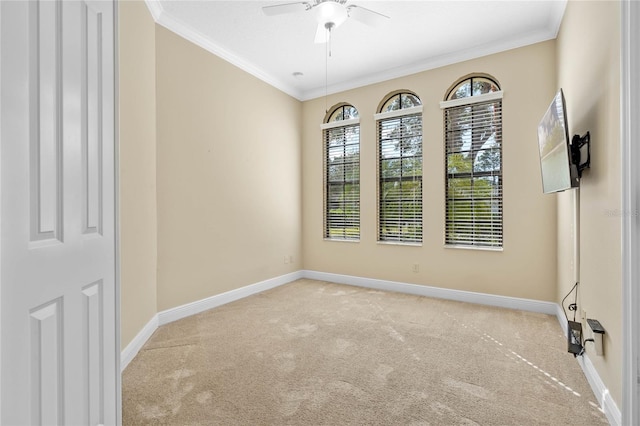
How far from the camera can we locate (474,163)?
3.99 meters

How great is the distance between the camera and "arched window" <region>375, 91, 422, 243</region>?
4.42m

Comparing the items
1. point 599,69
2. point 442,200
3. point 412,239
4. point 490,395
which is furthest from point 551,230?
point 490,395

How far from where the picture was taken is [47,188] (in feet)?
3.53

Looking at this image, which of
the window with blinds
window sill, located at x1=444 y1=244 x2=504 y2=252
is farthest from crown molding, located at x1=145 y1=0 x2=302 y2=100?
window sill, located at x1=444 y1=244 x2=504 y2=252

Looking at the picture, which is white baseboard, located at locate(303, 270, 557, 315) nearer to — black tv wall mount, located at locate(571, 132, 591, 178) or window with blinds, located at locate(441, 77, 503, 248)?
window with blinds, located at locate(441, 77, 503, 248)

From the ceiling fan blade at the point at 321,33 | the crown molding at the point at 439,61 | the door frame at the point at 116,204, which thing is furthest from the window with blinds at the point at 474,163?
the door frame at the point at 116,204

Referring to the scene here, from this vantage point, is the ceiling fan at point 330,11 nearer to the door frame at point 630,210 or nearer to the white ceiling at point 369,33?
the white ceiling at point 369,33

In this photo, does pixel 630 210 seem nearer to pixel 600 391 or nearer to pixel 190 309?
pixel 600 391

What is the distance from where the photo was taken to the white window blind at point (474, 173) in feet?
12.7

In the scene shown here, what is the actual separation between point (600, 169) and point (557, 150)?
16.1 inches

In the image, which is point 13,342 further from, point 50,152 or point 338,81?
point 338,81

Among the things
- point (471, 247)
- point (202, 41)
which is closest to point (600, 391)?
point (471, 247)

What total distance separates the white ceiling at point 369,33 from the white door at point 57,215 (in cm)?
209

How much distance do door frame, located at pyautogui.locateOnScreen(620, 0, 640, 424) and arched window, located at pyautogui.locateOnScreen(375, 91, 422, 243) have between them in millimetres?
2894
